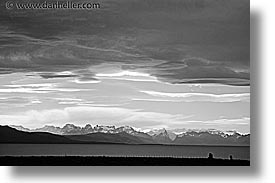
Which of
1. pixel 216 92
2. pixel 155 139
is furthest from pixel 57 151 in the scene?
pixel 216 92

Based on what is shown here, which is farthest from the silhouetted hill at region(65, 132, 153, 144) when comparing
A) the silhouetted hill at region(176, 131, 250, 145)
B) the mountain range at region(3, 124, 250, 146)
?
the silhouetted hill at region(176, 131, 250, 145)

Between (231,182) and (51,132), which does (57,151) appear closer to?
(51,132)

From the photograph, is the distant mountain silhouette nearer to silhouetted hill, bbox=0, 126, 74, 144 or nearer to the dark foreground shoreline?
the dark foreground shoreline

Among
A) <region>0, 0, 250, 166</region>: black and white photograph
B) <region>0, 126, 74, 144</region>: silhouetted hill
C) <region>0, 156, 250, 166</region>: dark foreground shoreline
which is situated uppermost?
<region>0, 0, 250, 166</region>: black and white photograph

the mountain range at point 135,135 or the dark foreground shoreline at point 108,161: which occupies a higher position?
the mountain range at point 135,135

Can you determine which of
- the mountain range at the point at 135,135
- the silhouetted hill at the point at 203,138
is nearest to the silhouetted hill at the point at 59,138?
the mountain range at the point at 135,135

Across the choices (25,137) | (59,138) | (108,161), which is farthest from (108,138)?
(25,137)

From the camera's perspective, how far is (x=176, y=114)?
2.22m

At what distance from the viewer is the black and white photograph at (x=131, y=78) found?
86.6 inches

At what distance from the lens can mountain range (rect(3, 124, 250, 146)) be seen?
7.23 feet

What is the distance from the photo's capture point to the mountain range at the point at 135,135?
2.21 metres

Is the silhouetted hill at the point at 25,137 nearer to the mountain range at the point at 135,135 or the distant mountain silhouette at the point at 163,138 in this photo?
the mountain range at the point at 135,135

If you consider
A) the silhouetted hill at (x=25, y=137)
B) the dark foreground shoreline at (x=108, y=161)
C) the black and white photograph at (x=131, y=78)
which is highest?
the black and white photograph at (x=131, y=78)
